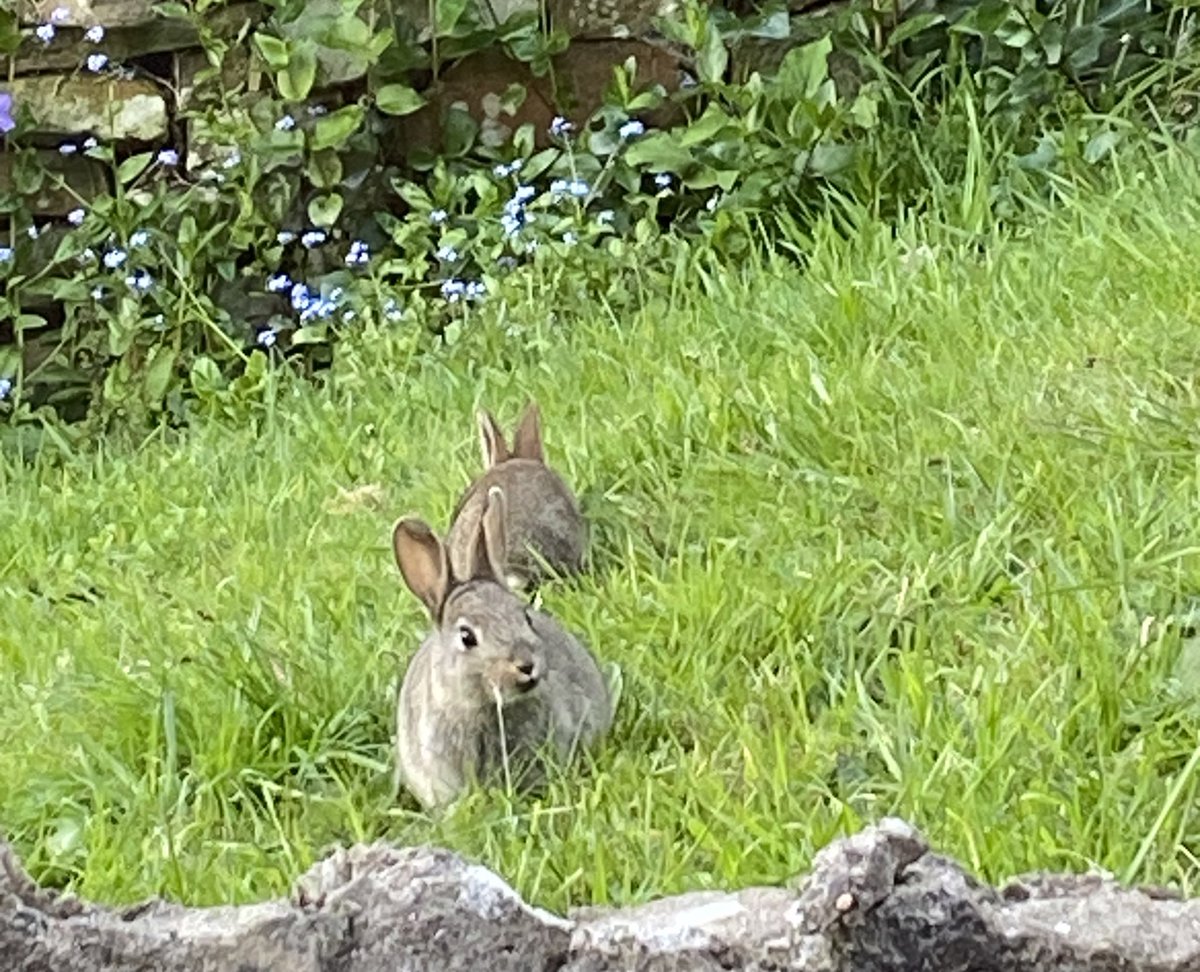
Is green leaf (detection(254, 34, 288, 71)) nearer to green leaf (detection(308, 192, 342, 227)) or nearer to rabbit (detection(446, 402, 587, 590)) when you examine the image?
green leaf (detection(308, 192, 342, 227))

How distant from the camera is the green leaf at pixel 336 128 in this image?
608 centimetres

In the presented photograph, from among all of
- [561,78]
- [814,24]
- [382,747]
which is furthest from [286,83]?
[382,747]

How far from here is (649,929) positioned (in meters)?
1.63

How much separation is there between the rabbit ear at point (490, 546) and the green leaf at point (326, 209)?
3.11m

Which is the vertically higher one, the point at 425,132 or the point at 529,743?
the point at 425,132

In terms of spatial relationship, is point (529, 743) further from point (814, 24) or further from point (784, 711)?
point (814, 24)

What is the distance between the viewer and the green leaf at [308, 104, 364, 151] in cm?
608

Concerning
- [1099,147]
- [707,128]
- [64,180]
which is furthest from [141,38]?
[1099,147]

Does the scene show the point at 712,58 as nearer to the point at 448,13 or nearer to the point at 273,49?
the point at 448,13

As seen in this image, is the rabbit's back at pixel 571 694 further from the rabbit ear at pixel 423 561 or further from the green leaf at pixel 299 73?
the green leaf at pixel 299 73

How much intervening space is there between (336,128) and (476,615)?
133 inches

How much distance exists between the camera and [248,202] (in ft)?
20.2

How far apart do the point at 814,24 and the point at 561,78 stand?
78 cm

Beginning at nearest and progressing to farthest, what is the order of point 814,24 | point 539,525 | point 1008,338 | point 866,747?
point 866,747, point 539,525, point 1008,338, point 814,24
